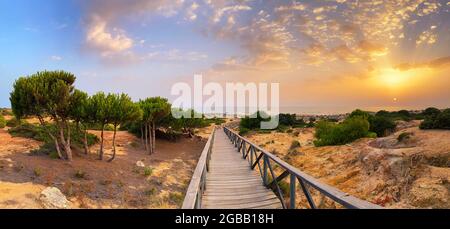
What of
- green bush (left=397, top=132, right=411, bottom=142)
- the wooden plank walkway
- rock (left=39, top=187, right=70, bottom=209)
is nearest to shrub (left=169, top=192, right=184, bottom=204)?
the wooden plank walkway

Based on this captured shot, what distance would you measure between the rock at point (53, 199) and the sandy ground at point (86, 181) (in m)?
0.22

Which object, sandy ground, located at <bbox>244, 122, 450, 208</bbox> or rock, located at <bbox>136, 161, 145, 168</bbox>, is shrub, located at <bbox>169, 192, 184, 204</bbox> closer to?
sandy ground, located at <bbox>244, 122, 450, 208</bbox>

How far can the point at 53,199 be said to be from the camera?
9758 mm

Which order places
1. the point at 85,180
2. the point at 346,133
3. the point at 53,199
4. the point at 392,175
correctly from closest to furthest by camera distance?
the point at 53,199
the point at 392,175
the point at 85,180
the point at 346,133

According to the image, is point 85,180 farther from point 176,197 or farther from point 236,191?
point 236,191

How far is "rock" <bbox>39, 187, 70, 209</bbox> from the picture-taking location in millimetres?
9484

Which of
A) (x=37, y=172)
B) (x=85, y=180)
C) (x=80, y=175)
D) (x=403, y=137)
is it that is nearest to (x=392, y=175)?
(x=403, y=137)

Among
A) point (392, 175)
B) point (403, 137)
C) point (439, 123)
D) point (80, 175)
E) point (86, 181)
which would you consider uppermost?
point (439, 123)

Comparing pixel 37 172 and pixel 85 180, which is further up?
pixel 37 172

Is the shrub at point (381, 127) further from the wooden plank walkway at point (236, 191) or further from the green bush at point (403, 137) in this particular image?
the wooden plank walkway at point (236, 191)

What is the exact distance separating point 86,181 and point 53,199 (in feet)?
9.02

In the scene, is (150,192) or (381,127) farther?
(381,127)
